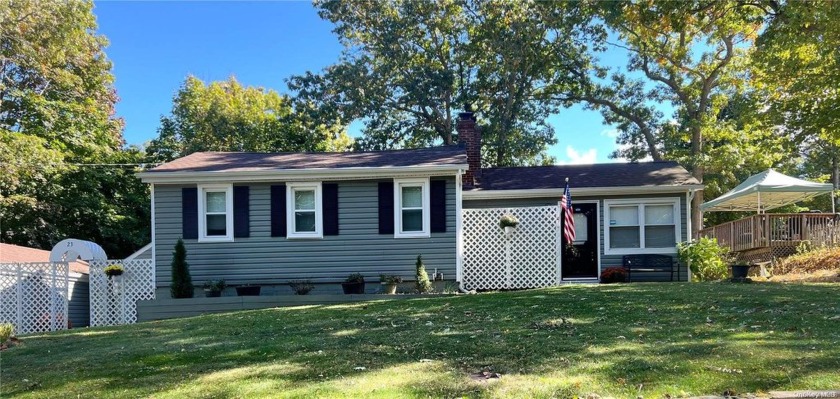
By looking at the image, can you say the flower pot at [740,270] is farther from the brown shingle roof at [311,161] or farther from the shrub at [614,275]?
the brown shingle roof at [311,161]

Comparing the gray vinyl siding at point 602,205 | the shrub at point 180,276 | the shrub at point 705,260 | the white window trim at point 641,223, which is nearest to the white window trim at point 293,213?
the shrub at point 180,276

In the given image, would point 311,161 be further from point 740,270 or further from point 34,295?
point 740,270

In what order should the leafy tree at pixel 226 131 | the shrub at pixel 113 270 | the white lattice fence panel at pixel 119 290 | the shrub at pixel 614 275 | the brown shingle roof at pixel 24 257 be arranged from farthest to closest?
the leafy tree at pixel 226 131
the brown shingle roof at pixel 24 257
the shrub at pixel 614 275
the white lattice fence panel at pixel 119 290
the shrub at pixel 113 270

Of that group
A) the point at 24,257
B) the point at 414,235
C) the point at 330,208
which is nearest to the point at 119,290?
the point at 330,208

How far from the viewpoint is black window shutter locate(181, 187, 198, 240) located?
12.6 meters

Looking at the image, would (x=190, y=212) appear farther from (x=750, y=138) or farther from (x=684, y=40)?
(x=750, y=138)

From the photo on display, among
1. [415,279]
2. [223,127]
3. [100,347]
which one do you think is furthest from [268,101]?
[100,347]

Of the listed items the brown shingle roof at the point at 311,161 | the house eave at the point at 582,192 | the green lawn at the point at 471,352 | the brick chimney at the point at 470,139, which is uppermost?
the brick chimney at the point at 470,139

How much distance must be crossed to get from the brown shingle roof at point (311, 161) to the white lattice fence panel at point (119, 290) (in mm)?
2271

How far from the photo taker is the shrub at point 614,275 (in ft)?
43.9

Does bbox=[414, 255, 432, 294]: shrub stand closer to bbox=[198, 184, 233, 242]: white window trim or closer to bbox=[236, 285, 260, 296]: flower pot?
bbox=[236, 285, 260, 296]: flower pot

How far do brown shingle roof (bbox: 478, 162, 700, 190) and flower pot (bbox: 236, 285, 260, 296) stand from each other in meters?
5.96

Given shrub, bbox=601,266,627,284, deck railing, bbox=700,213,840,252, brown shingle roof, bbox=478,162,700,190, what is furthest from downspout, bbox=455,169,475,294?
deck railing, bbox=700,213,840,252

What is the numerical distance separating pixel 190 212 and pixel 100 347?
20.3ft
